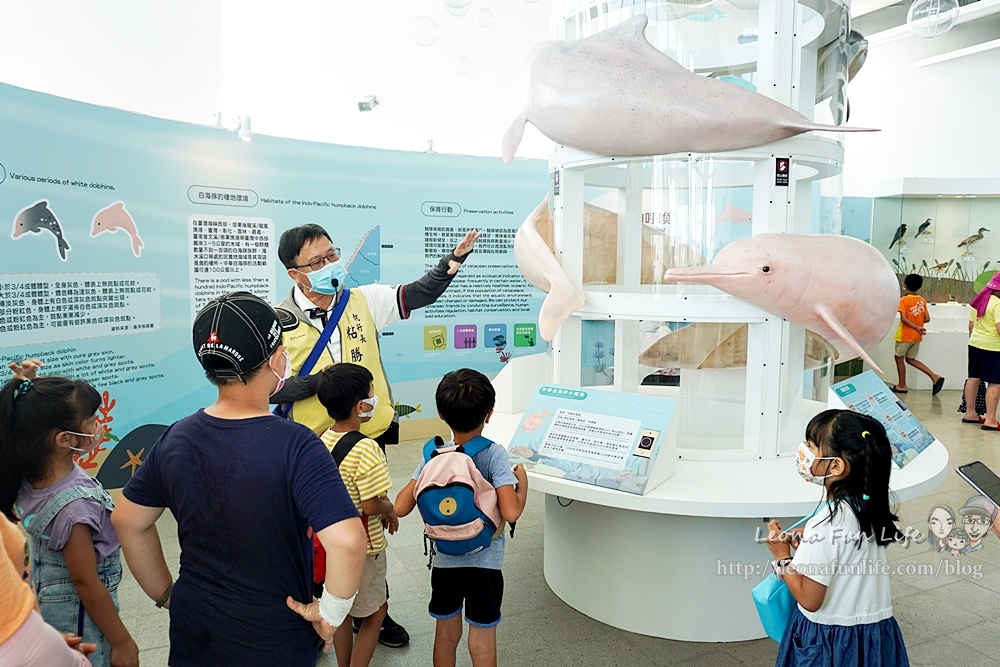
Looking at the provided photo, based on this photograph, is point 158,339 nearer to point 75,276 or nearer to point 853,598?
point 75,276

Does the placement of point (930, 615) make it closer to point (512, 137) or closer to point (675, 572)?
point (675, 572)

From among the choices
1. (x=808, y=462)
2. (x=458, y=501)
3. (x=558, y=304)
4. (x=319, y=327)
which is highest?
(x=558, y=304)

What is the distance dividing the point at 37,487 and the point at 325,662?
149 centimetres

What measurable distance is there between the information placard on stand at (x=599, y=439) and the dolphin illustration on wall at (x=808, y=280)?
55cm

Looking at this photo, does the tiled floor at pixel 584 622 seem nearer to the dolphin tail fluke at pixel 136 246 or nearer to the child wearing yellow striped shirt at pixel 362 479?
the child wearing yellow striped shirt at pixel 362 479

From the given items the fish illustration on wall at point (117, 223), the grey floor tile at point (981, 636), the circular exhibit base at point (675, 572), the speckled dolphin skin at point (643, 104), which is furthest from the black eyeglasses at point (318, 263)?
the grey floor tile at point (981, 636)

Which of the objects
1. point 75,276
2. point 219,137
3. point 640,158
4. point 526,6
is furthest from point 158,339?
point 526,6

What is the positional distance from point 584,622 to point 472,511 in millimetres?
1256

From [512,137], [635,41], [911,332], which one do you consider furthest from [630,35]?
[911,332]

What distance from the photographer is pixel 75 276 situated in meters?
4.00

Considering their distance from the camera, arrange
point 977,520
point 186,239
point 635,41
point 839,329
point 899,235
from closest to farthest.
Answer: point 977,520
point 839,329
point 635,41
point 186,239
point 899,235

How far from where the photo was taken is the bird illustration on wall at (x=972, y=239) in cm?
945

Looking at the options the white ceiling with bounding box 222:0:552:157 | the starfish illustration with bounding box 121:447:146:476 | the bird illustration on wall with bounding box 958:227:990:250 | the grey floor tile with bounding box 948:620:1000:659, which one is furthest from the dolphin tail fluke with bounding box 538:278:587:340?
the bird illustration on wall with bounding box 958:227:990:250

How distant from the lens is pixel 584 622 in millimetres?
3205
